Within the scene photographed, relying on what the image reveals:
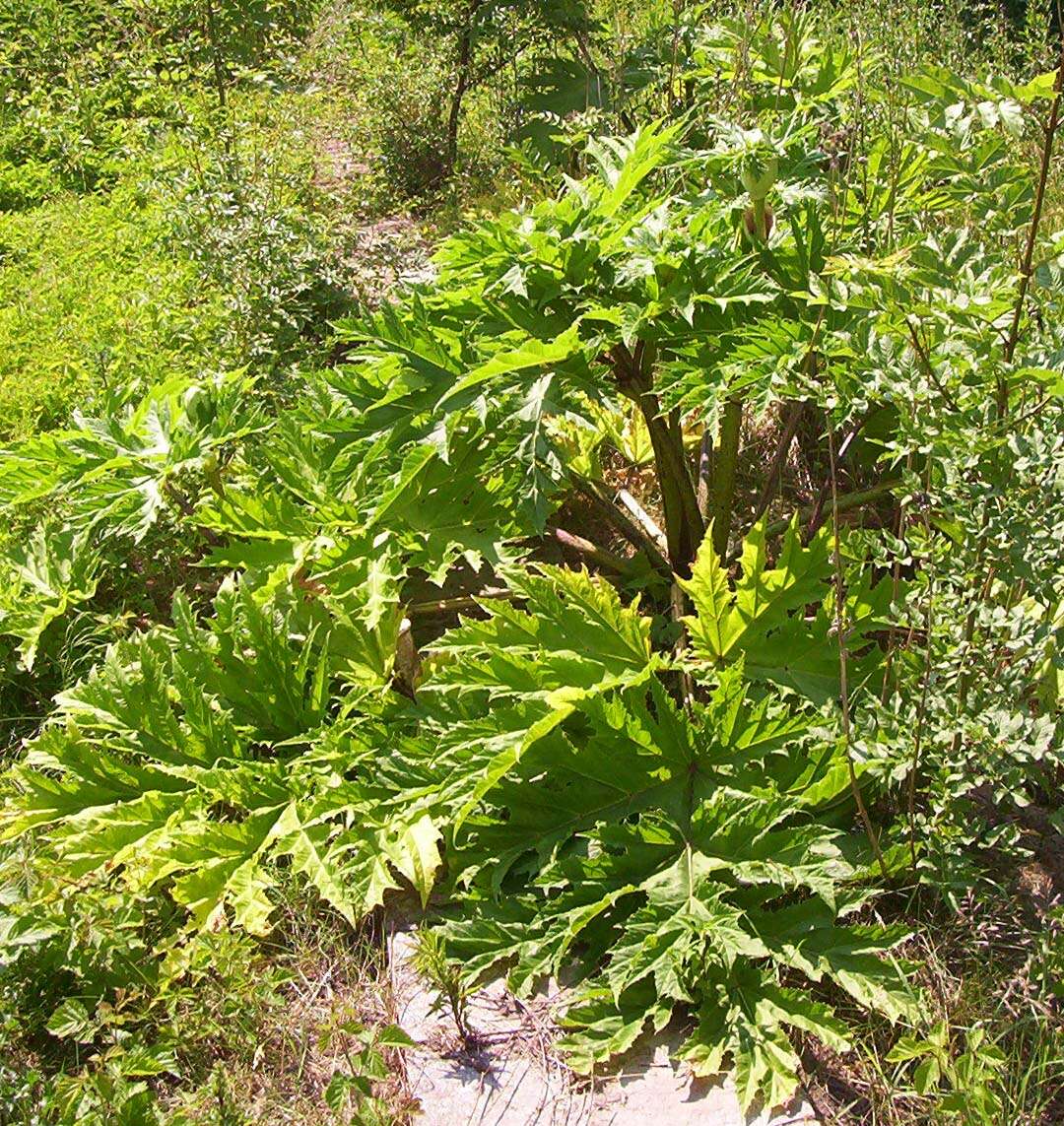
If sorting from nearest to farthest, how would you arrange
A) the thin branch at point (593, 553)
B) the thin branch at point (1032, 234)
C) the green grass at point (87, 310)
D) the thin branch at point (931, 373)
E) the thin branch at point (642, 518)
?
the thin branch at point (1032, 234) → the thin branch at point (931, 373) → the thin branch at point (593, 553) → the thin branch at point (642, 518) → the green grass at point (87, 310)

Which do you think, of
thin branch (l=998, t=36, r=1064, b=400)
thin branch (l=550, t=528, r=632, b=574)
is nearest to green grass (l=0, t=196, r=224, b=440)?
thin branch (l=550, t=528, r=632, b=574)

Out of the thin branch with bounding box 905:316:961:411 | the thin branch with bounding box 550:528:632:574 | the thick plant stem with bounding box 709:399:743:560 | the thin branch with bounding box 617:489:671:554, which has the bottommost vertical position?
the thin branch with bounding box 617:489:671:554

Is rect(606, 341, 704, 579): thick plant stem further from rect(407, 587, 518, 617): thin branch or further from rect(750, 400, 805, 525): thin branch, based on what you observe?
Result: rect(407, 587, 518, 617): thin branch

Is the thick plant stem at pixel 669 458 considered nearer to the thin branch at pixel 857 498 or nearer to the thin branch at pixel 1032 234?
the thin branch at pixel 857 498

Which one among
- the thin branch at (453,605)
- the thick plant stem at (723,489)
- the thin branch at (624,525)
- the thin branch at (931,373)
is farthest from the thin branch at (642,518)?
the thin branch at (931,373)

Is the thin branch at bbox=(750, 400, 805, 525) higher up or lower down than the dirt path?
higher up

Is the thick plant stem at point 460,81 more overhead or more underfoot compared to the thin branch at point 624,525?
more overhead

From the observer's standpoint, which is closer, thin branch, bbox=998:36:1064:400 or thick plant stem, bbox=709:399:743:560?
thin branch, bbox=998:36:1064:400

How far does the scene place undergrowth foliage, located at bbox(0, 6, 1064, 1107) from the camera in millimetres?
2305

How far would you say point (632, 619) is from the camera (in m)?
2.74

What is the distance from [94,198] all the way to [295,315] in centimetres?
240

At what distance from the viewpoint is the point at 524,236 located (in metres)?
2.85

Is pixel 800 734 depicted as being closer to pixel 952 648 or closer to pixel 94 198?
pixel 952 648

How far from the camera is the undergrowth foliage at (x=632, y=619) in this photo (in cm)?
230
